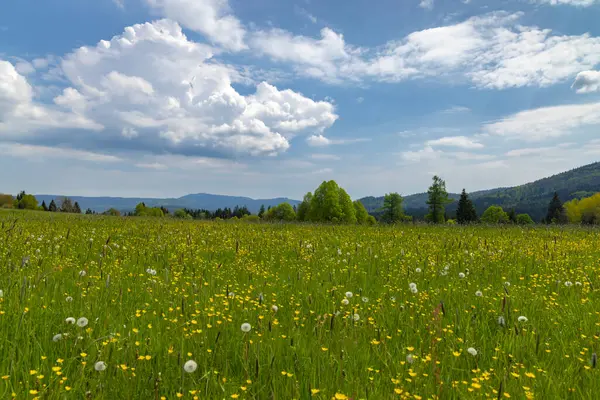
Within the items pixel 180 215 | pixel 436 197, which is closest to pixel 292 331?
pixel 180 215

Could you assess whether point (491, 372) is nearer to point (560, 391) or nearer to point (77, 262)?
point (560, 391)

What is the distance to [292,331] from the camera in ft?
12.9

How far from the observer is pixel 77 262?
6.95 metres

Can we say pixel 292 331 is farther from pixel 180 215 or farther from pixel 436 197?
pixel 436 197

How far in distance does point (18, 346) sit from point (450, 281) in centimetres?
632

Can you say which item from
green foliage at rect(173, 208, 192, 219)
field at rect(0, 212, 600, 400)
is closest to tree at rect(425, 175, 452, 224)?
green foliage at rect(173, 208, 192, 219)

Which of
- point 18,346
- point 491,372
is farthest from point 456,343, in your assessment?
point 18,346

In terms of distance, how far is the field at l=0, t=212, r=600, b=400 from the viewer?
2953mm

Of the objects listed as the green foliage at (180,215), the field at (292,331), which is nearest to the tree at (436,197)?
the green foliage at (180,215)

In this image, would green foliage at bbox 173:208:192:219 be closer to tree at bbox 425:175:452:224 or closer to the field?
the field

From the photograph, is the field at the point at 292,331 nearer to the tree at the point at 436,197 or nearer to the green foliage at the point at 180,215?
the green foliage at the point at 180,215

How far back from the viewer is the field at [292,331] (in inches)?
116

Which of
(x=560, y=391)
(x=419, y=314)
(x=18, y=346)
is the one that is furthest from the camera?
(x=419, y=314)

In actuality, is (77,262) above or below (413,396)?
above
